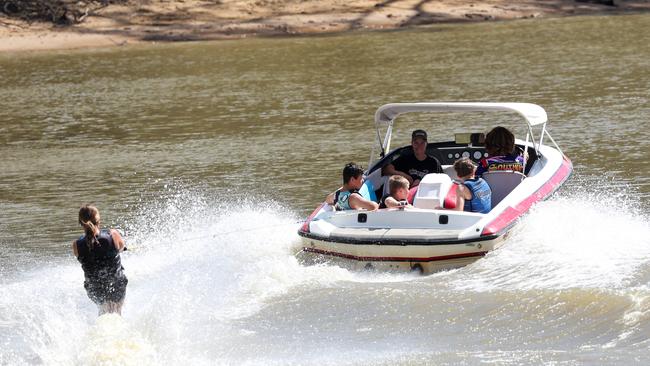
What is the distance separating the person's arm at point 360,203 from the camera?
1126 centimetres

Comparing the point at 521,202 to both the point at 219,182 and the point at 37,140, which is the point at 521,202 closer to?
the point at 219,182

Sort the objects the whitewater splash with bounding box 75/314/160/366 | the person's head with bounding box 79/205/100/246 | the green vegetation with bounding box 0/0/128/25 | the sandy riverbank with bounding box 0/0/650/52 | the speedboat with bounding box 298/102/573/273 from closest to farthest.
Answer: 1. the whitewater splash with bounding box 75/314/160/366
2. the person's head with bounding box 79/205/100/246
3. the speedboat with bounding box 298/102/573/273
4. the sandy riverbank with bounding box 0/0/650/52
5. the green vegetation with bounding box 0/0/128/25

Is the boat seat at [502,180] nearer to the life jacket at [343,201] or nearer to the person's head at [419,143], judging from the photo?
the person's head at [419,143]

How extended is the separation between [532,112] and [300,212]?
2.86 meters

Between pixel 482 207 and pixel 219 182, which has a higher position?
pixel 482 207

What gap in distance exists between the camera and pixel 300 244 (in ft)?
39.0

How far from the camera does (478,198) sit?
11.3m

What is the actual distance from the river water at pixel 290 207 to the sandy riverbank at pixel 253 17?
3815 mm

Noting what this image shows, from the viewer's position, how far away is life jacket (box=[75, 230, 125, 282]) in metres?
8.93

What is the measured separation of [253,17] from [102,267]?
26.6 metres

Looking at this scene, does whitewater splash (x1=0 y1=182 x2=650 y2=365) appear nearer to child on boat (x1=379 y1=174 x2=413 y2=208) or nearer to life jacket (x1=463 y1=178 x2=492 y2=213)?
life jacket (x1=463 y1=178 x2=492 y2=213)

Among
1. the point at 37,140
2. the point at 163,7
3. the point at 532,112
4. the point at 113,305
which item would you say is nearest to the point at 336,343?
the point at 113,305

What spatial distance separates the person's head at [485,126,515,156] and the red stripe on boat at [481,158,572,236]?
53cm

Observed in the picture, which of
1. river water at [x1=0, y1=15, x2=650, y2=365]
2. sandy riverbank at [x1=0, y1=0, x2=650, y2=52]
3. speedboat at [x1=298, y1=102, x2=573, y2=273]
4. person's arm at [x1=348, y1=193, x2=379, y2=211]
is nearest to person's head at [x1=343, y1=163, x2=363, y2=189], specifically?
person's arm at [x1=348, y1=193, x2=379, y2=211]
